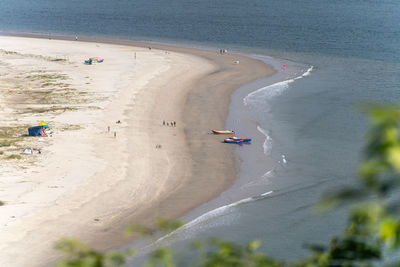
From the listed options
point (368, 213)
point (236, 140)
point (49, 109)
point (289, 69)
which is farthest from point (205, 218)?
point (289, 69)

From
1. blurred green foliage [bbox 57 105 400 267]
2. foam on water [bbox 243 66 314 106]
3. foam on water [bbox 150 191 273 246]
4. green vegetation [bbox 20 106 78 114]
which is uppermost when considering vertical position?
blurred green foliage [bbox 57 105 400 267]

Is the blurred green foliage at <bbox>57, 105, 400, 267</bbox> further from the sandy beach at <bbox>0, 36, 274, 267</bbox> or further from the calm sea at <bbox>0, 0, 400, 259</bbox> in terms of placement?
the sandy beach at <bbox>0, 36, 274, 267</bbox>

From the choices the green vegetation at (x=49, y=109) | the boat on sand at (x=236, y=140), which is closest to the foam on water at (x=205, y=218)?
the boat on sand at (x=236, y=140)

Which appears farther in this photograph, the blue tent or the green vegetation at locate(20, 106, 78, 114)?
the green vegetation at locate(20, 106, 78, 114)

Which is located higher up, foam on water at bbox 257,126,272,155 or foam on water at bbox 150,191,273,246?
foam on water at bbox 257,126,272,155

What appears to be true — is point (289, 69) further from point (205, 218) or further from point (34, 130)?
point (205, 218)

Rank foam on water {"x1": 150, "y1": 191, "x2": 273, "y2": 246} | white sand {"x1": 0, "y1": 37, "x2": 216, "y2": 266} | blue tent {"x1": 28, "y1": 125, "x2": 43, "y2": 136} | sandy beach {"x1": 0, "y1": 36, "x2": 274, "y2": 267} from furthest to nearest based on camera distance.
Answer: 1. blue tent {"x1": 28, "y1": 125, "x2": 43, "y2": 136}
2. sandy beach {"x1": 0, "y1": 36, "x2": 274, "y2": 267}
3. foam on water {"x1": 150, "y1": 191, "x2": 273, "y2": 246}
4. white sand {"x1": 0, "y1": 37, "x2": 216, "y2": 266}

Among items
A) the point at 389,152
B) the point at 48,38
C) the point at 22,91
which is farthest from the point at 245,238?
the point at 48,38

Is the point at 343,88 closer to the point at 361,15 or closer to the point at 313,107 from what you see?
the point at 313,107

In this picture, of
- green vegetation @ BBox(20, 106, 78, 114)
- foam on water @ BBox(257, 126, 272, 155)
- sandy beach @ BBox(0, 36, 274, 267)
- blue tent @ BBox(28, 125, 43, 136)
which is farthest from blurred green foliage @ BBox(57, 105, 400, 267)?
green vegetation @ BBox(20, 106, 78, 114)
